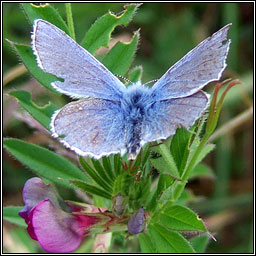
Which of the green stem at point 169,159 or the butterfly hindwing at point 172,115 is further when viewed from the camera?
the green stem at point 169,159

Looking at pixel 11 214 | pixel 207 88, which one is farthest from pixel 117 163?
pixel 207 88

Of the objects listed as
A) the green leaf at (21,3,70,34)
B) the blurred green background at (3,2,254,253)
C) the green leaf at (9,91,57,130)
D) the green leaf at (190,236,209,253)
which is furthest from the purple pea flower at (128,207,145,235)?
the blurred green background at (3,2,254,253)

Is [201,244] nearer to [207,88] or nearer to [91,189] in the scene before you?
[91,189]

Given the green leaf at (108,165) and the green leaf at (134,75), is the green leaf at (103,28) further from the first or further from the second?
the green leaf at (108,165)

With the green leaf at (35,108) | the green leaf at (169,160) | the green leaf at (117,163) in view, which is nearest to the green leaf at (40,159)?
the green leaf at (35,108)

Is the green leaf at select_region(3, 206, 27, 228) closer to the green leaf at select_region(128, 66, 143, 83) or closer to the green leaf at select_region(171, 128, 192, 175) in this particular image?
the green leaf at select_region(128, 66, 143, 83)

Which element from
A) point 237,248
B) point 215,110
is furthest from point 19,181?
point 215,110
